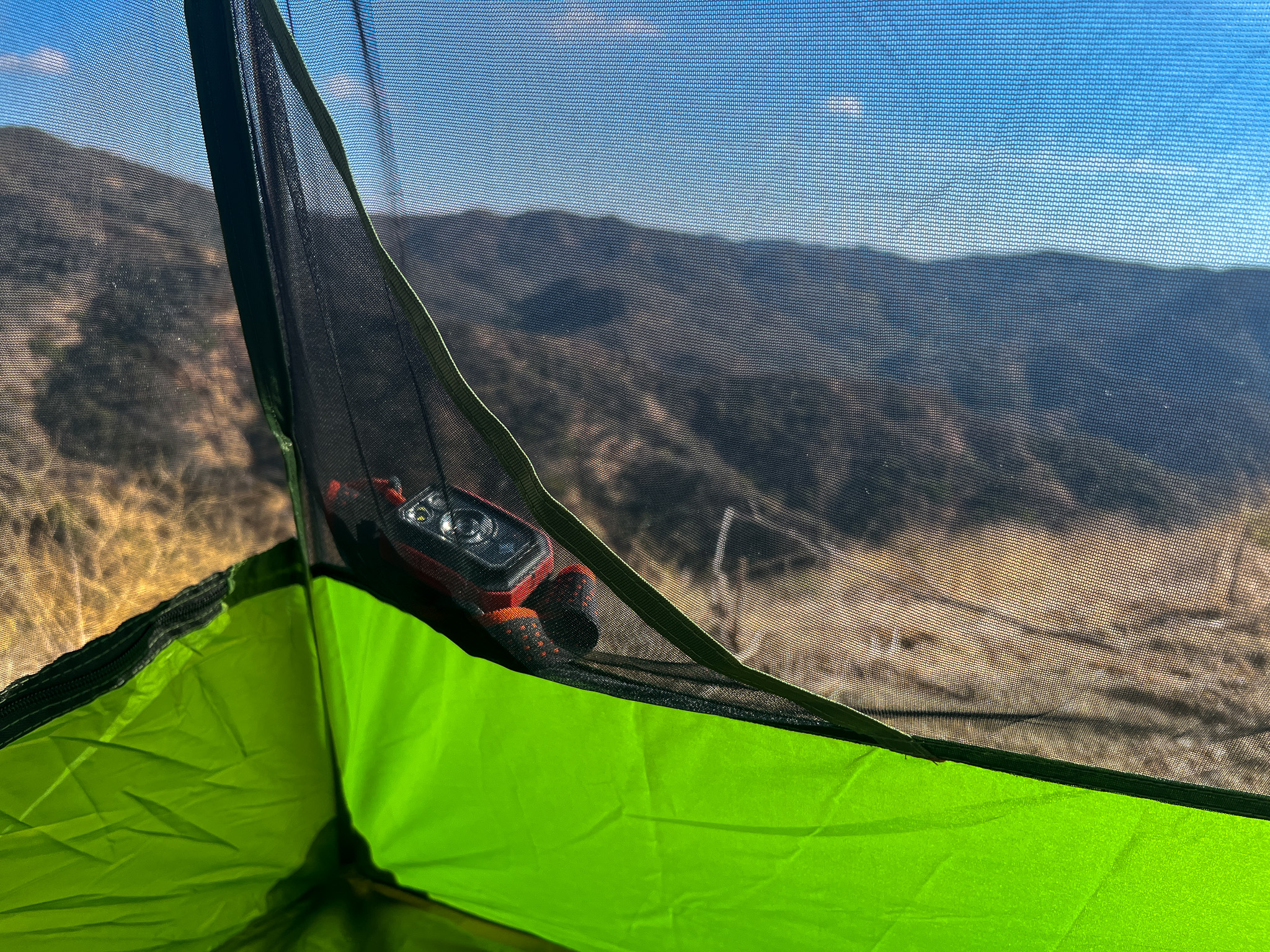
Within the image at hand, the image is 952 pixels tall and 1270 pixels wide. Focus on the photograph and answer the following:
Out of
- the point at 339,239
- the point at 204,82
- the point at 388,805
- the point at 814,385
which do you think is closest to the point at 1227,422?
the point at 814,385

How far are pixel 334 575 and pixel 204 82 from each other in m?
0.65

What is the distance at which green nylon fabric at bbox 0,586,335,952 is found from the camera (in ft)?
3.71

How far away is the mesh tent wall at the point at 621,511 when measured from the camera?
2.36 feet

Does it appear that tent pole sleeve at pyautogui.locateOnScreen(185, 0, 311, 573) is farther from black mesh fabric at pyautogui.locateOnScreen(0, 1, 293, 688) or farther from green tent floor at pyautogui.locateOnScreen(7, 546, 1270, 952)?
green tent floor at pyautogui.locateOnScreen(7, 546, 1270, 952)

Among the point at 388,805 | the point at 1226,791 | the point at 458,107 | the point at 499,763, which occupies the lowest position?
the point at 388,805

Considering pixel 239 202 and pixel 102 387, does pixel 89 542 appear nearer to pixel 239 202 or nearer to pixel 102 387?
pixel 102 387

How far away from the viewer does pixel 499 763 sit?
1.27 meters

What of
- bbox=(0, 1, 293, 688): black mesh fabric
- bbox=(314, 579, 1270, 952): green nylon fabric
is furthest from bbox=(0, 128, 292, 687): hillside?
bbox=(314, 579, 1270, 952): green nylon fabric

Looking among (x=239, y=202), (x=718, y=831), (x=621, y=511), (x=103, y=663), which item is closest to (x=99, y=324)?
(x=239, y=202)

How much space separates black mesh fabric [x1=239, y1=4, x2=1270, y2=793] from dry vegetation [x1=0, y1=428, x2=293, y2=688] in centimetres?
34

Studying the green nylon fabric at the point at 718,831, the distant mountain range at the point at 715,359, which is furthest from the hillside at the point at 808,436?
the green nylon fabric at the point at 718,831

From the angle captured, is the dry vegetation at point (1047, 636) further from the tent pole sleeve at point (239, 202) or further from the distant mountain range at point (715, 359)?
the tent pole sleeve at point (239, 202)

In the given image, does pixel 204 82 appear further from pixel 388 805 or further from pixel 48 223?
pixel 388 805

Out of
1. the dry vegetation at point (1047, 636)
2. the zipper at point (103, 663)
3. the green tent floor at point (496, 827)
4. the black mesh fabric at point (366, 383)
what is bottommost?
the green tent floor at point (496, 827)
